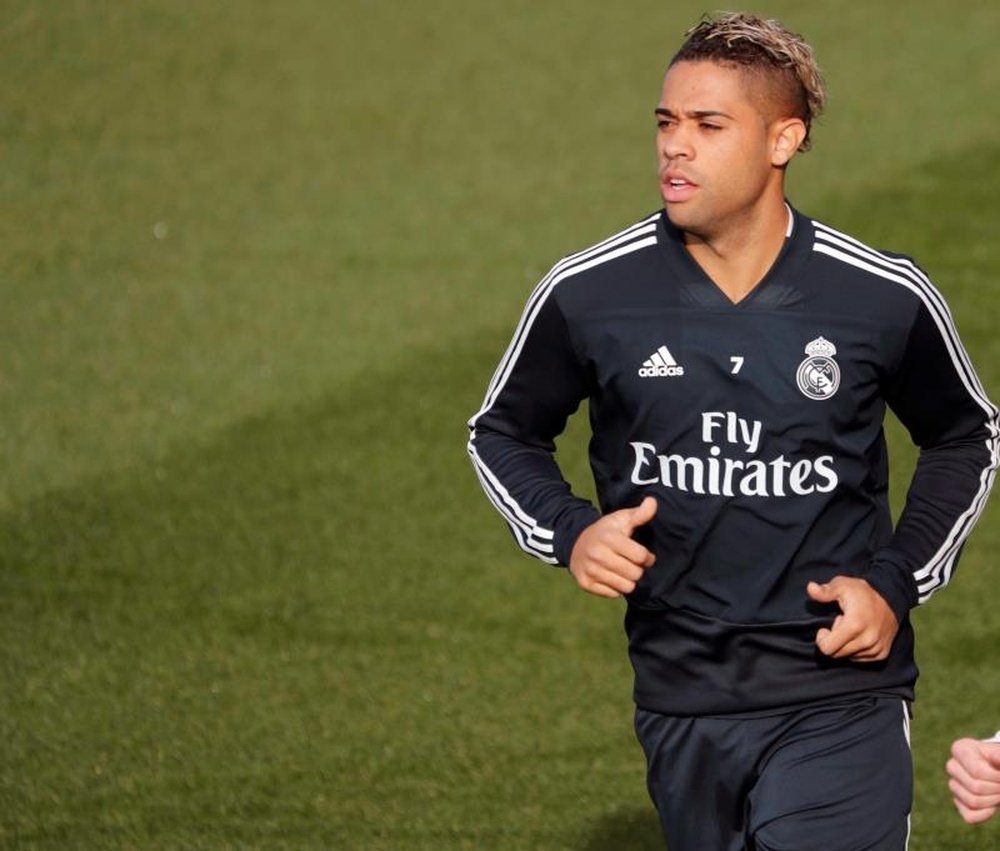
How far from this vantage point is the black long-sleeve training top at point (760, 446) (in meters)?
4.19

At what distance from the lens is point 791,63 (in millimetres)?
4293

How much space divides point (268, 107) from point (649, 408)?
10064mm

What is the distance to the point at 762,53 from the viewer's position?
14.0 ft

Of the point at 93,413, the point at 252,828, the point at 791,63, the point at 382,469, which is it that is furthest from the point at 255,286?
the point at 791,63

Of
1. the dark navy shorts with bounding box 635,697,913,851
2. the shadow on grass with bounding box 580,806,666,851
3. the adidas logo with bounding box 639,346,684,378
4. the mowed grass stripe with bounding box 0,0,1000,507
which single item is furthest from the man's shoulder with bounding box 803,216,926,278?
the mowed grass stripe with bounding box 0,0,1000,507

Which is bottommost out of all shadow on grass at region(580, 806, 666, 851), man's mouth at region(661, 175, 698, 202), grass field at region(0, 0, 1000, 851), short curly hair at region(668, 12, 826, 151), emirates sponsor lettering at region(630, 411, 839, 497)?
shadow on grass at region(580, 806, 666, 851)

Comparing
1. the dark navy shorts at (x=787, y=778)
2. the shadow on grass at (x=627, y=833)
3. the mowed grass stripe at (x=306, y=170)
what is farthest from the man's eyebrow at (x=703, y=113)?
the mowed grass stripe at (x=306, y=170)

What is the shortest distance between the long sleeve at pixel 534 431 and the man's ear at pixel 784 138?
52 centimetres

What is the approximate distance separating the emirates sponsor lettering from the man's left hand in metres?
0.20

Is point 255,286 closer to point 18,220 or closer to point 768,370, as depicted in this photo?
point 18,220

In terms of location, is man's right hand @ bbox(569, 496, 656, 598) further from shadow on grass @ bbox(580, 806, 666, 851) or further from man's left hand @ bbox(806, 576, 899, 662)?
shadow on grass @ bbox(580, 806, 666, 851)

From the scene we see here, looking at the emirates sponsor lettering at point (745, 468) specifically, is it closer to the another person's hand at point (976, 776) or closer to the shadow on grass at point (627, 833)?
the another person's hand at point (976, 776)

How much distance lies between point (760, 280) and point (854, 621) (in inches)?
27.9

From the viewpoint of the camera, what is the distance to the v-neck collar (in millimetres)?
4246
